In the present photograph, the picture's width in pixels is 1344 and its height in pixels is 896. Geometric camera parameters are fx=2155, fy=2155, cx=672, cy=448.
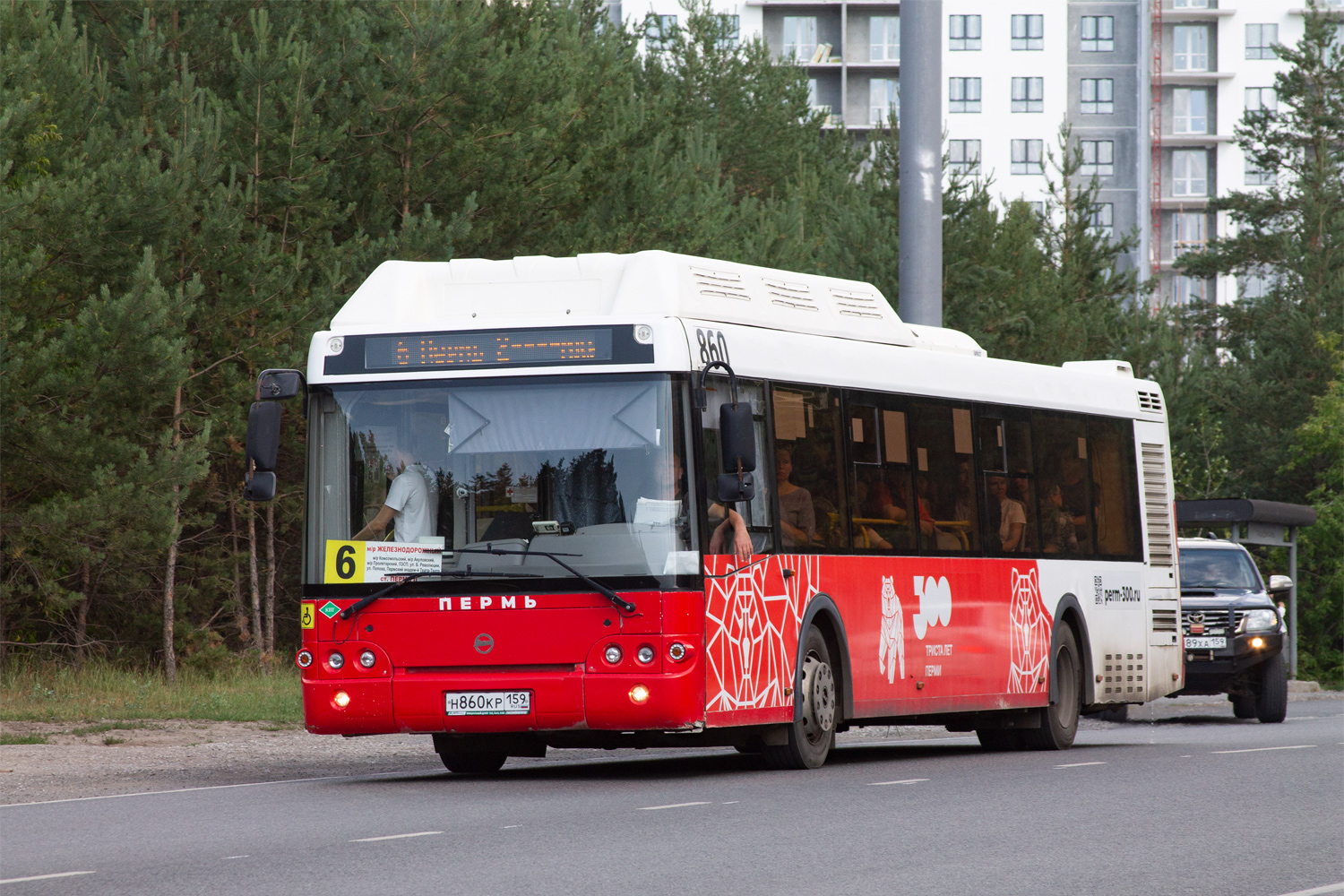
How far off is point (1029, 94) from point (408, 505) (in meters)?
87.7

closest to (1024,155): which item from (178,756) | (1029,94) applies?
(1029,94)

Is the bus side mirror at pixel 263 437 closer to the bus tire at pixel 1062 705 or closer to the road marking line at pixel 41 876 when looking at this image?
the road marking line at pixel 41 876

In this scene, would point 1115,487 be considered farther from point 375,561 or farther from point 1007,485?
point 375,561

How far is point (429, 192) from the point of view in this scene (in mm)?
29938

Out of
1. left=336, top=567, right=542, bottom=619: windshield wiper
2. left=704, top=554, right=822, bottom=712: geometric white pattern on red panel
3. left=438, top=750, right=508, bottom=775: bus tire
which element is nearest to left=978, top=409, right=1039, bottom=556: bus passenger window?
left=704, top=554, right=822, bottom=712: geometric white pattern on red panel

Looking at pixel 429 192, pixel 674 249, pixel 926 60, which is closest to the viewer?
pixel 926 60

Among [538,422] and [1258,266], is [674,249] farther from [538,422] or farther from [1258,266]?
[1258,266]

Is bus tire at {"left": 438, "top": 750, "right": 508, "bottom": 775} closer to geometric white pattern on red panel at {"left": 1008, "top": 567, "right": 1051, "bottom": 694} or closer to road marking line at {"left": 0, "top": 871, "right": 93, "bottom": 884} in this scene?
geometric white pattern on red panel at {"left": 1008, "top": 567, "right": 1051, "bottom": 694}

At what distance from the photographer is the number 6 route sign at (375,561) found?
13.8 meters

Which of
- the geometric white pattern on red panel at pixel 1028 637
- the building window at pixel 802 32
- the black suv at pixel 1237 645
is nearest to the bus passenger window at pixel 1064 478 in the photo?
the geometric white pattern on red panel at pixel 1028 637

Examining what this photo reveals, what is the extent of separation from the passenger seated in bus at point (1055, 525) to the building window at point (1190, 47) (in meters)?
90.8

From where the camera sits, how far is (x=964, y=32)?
98.1m

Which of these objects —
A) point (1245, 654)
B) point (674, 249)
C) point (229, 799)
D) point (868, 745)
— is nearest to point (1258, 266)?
point (674, 249)

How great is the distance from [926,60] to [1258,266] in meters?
45.9
